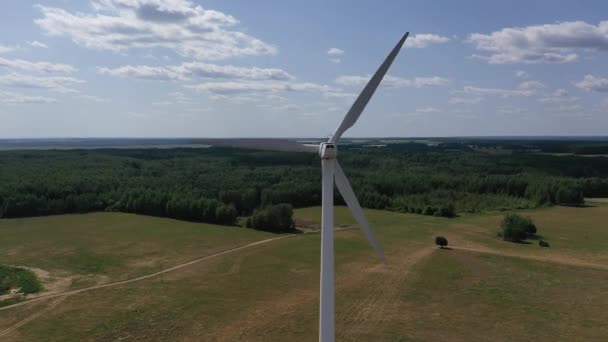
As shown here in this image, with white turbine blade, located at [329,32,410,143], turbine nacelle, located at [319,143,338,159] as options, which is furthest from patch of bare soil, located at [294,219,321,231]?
turbine nacelle, located at [319,143,338,159]

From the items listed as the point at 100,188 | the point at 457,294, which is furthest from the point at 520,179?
the point at 100,188

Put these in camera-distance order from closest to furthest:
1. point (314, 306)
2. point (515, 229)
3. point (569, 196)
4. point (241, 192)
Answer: point (314, 306)
point (515, 229)
point (241, 192)
point (569, 196)

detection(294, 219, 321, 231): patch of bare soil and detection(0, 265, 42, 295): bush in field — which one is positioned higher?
detection(0, 265, 42, 295): bush in field

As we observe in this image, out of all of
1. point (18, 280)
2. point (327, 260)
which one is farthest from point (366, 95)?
point (18, 280)

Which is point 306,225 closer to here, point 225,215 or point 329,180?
point 225,215

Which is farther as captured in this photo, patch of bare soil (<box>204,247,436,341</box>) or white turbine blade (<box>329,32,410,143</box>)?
patch of bare soil (<box>204,247,436,341</box>)

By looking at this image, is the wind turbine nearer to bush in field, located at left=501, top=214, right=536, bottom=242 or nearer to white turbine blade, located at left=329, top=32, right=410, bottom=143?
white turbine blade, located at left=329, top=32, right=410, bottom=143
